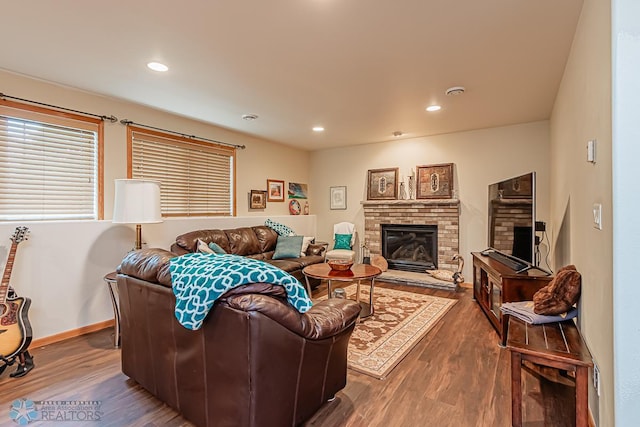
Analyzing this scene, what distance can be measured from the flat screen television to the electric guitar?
428cm

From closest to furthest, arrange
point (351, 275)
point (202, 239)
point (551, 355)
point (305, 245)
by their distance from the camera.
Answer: point (551, 355) → point (351, 275) → point (202, 239) → point (305, 245)

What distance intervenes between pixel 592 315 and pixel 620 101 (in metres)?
1.11

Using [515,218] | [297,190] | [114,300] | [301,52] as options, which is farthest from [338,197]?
[114,300]

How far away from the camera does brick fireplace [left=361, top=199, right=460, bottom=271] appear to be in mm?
5062

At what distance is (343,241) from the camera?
229 inches

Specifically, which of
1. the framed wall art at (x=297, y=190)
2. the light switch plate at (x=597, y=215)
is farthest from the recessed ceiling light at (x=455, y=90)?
the framed wall art at (x=297, y=190)

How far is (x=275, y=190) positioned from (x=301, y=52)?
3.51 m

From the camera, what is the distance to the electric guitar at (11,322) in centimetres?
229

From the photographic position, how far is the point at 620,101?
4.04 feet

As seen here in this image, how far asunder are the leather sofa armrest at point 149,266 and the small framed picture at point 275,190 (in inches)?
143

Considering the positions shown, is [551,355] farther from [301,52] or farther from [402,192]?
[402,192]

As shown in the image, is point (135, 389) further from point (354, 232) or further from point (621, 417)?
point (354, 232)

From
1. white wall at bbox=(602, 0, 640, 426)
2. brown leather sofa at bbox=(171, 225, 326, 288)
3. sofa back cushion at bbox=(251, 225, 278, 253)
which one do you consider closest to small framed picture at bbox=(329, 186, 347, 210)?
brown leather sofa at bbox=(171, 225, 326, 288)

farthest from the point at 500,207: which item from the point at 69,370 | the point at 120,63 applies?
the point at 69,370
